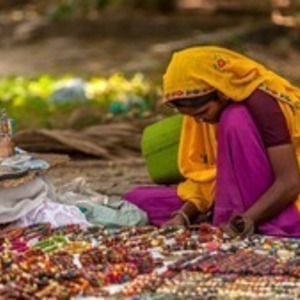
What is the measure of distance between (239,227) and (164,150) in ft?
3.36

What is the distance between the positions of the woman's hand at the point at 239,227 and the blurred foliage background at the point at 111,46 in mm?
4236

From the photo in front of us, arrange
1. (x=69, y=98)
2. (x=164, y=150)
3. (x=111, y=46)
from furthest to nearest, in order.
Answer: (x=111, y=46) → (x=69, y=98) → (x=164, y=150)

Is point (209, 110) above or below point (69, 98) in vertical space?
above

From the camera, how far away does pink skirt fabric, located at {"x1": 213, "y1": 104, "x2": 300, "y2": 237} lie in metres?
6.09

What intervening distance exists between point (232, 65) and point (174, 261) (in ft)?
3.35

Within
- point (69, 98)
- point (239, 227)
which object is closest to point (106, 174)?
point (239, 227)

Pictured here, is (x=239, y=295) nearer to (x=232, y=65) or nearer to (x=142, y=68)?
(x=232, y=65)

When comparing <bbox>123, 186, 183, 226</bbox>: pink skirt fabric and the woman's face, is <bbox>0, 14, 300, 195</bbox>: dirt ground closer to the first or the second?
<bbox>123, 186, 183, 226</bbox>: pink skirt fabric

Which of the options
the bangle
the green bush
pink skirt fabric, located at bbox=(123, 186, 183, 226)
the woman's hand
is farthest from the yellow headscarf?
the green bush

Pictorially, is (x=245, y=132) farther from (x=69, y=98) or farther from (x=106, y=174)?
(x=69, y=98)

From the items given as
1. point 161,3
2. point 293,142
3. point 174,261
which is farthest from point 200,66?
point 161,3

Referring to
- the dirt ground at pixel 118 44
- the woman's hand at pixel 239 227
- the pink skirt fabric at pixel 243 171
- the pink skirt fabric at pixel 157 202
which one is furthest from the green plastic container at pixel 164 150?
the dirt ground at pixel 118 44

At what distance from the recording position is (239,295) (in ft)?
17.0

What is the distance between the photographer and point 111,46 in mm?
16406
